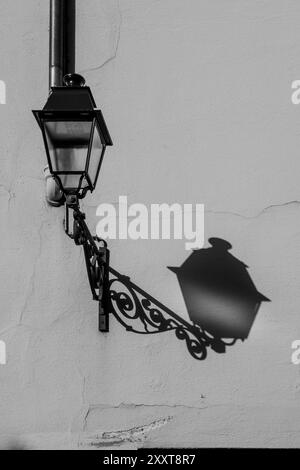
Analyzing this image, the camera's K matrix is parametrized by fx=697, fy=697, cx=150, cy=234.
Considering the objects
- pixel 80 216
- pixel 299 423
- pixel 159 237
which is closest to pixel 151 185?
pixel 159 237

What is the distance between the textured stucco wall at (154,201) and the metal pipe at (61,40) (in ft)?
0.19

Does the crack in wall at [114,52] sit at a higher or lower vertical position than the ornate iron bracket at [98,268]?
higher

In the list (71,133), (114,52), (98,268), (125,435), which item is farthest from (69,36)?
(125,435)

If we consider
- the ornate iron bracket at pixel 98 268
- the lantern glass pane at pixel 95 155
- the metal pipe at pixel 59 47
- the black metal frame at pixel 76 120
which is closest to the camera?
the black metal frame at pixel 76 120

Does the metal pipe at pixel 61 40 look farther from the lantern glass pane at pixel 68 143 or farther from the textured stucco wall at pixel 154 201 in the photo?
the lantern glass pane at pixel 68 143

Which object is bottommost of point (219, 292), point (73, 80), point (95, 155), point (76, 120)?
point (219, 292)

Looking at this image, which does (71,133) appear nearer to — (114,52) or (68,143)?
(68,143)

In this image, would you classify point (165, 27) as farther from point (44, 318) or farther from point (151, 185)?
point (44, 318)

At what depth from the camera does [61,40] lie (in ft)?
12.8

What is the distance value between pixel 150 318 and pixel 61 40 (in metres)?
1.62

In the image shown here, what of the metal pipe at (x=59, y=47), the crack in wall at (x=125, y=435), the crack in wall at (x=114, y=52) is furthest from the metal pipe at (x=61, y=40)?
the crack in wall at (x=125, y=435)

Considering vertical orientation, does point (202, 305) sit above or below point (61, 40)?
below

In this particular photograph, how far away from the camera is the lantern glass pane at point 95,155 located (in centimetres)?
325

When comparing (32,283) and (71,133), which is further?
(32,283)
